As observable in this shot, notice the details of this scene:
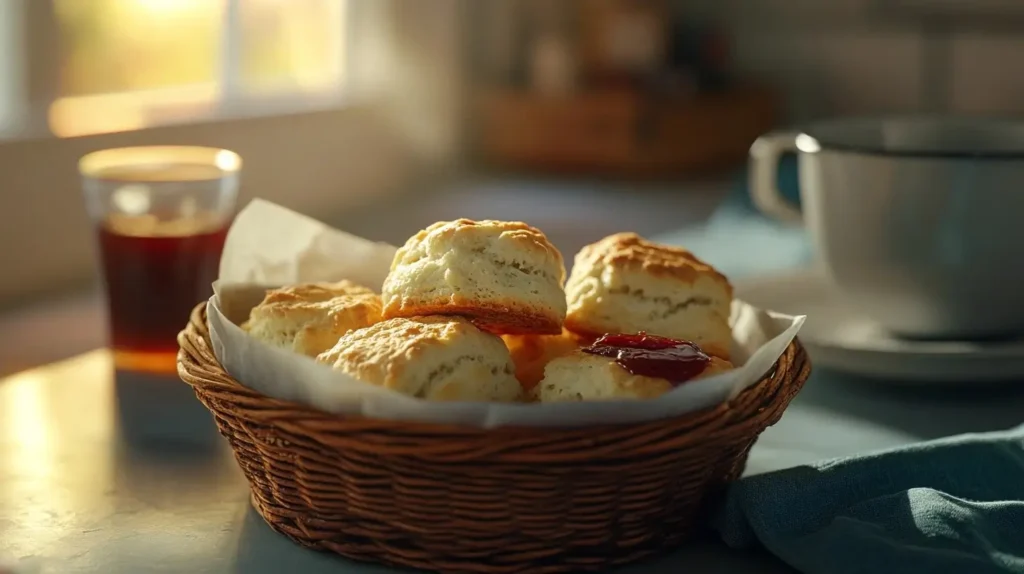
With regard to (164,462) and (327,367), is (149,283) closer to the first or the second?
(164,462)

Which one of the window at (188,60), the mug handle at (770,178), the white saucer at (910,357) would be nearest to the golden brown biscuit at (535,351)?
the white saucer at (910,357)

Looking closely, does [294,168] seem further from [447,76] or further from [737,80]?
[737,80]

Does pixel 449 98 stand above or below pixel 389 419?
below

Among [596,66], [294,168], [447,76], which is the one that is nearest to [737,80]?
[596,66]

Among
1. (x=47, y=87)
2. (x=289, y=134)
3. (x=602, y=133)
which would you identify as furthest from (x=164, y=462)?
(x=602, y=133)

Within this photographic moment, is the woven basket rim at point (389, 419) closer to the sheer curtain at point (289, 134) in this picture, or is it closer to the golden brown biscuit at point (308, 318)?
the golden brown biscuit at point (308, 318)

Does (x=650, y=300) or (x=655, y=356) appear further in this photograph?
(x=650, y=300)

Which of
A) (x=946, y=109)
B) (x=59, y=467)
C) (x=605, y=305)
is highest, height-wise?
(x=605, y=305)
